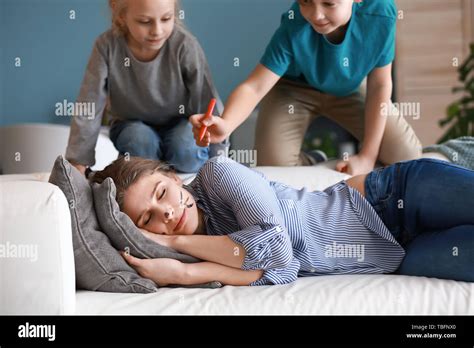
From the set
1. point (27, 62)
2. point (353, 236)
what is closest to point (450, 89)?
point (27, 62)

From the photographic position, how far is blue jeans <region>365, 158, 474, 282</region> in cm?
124

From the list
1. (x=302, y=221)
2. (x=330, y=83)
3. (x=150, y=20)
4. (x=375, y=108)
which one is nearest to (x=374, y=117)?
(x=375, y=108)

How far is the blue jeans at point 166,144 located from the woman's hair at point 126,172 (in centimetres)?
71

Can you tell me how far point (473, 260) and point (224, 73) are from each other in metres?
2.16

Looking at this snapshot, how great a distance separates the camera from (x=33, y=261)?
1067mm

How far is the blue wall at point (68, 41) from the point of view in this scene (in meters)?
3.19

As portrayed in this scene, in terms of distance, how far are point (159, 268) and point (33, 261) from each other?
23cm

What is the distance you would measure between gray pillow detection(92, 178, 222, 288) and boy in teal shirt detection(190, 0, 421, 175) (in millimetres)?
581

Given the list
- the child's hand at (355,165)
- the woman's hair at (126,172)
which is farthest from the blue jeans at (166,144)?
the woman's hair at (126,172)

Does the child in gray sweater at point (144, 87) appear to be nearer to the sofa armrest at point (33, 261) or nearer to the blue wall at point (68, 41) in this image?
the sofa armrest at point (33, 261)

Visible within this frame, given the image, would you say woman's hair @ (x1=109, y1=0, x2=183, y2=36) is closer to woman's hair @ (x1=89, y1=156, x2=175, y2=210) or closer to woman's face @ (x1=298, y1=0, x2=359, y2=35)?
woman's face @ (x1=298, y1=0, x2=359, y2=35)

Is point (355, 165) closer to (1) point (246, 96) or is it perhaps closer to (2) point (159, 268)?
(1) point (246, 96)

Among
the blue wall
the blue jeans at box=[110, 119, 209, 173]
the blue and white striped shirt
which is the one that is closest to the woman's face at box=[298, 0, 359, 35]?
the blue jeans at box=[110, 119, 209, 173]

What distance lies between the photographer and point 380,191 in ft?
4.49
